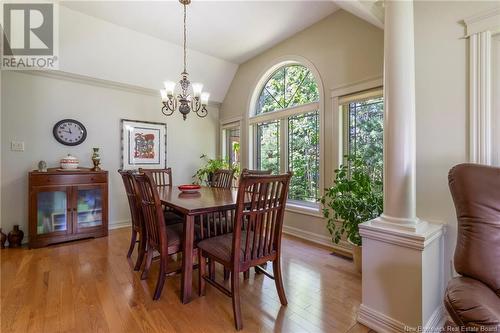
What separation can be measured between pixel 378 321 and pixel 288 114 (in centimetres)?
279

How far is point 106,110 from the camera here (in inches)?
152

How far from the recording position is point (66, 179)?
10.5ft

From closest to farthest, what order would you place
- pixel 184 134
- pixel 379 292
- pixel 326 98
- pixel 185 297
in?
pixel 379 292 < pixel 185 297 < pixel 326 98 < pixel 184 134

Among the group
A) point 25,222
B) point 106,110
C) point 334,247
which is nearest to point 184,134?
point 106,110

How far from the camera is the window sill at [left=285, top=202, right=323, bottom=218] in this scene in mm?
3255

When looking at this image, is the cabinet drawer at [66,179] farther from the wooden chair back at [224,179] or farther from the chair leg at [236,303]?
the chair leg at [236,303]

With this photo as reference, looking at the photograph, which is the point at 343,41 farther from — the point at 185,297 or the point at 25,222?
the point at 25,222

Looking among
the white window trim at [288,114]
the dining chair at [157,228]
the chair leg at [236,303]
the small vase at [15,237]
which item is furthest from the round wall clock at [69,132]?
the chair leg at [236,303]

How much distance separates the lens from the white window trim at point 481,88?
5.12 feet

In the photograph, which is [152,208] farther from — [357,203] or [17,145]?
[17,145]

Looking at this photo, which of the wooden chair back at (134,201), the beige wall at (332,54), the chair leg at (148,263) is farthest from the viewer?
the beige wall at (332,54)

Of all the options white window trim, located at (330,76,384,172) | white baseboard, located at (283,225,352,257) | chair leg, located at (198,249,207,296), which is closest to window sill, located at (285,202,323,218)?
white baseboard, located at (283,225,352,257)

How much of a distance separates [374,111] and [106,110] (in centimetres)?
385

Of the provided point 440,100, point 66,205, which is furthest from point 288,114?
point 66,205
